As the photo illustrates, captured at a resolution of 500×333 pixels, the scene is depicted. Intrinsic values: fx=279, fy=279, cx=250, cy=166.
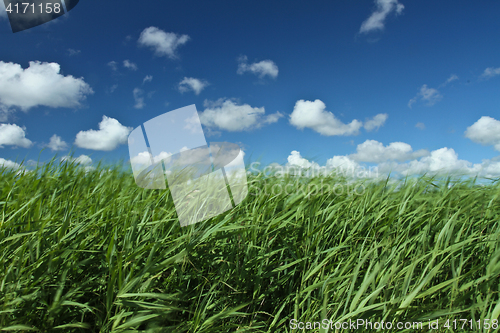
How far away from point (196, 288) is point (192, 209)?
2.31 feet

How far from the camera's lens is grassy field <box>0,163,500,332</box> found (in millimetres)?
1764

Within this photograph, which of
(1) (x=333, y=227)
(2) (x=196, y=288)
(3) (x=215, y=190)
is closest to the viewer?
(2) (x=196, y=288)

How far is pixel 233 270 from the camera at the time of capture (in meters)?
2.13

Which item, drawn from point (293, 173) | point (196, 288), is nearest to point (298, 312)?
point (196, 288)

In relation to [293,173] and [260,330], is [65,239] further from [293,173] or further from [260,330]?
[293,173]

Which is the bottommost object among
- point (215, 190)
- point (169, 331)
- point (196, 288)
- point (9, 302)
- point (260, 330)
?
point (260, 330)

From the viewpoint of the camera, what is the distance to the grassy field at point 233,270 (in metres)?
1.76

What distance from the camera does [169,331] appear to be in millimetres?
1770

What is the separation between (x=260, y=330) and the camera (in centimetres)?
202

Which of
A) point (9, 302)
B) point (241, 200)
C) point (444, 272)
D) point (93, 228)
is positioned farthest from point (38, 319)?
point (444, 272)

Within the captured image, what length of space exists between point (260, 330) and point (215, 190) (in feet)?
4.39

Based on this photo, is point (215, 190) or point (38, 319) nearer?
point (38, 319)

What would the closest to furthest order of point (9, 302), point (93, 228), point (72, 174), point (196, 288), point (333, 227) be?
point (9, 302)
point (196, 288)
point (93, 228)
point (333, 227)
point (72, 174)

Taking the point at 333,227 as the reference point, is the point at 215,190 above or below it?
above
